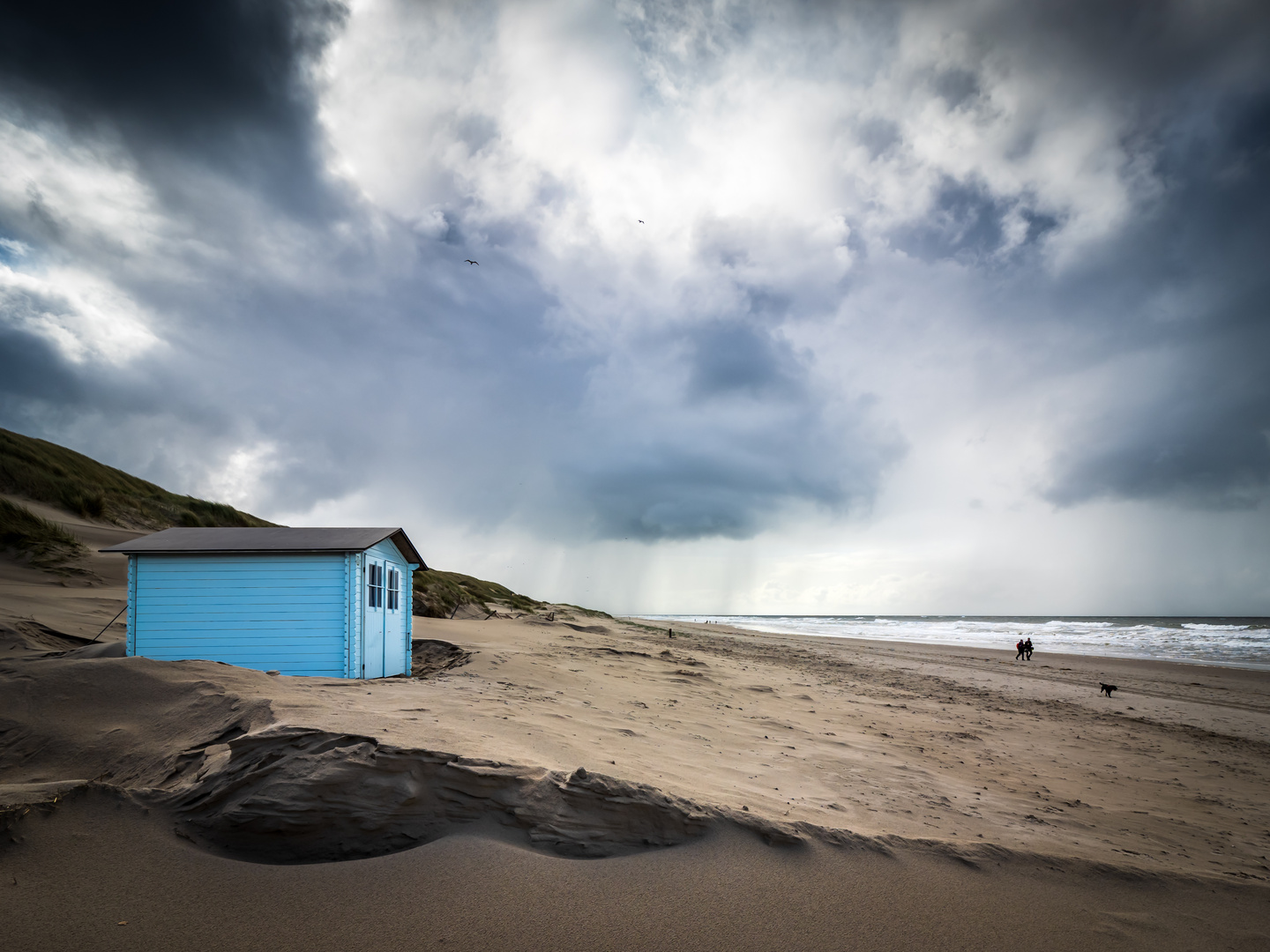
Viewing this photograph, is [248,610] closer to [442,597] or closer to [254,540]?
[254,540]

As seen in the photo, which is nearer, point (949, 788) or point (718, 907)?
point (718, 907)

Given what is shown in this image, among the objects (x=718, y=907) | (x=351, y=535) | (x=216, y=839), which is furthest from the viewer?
(x=351, y=535)

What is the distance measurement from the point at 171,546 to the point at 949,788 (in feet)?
45.6

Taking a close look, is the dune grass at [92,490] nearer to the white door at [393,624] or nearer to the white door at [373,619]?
the white door at [393,624]

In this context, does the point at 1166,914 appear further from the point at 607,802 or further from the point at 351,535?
the point at 351,535

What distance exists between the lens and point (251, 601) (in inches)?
482

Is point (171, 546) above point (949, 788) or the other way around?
above

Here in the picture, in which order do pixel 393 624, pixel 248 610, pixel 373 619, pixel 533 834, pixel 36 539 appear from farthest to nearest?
pixel 36 539
pixel 393 624
pixel 373 619
pixel 248 610
pixel 533 834

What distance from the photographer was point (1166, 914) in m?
3.88

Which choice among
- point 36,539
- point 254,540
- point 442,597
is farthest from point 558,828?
point 442,597

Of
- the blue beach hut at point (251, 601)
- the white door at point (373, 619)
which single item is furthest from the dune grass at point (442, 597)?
the blue beach hut at point (251, 601)

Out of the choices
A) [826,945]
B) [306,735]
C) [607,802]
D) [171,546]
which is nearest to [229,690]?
[306,735]

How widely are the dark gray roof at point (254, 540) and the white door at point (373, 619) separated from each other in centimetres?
72

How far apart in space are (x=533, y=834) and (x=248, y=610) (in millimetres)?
10796
